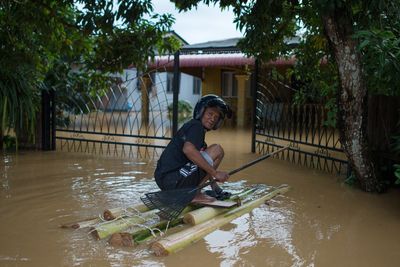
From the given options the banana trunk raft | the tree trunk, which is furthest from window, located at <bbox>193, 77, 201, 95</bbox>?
the banana trunk raft

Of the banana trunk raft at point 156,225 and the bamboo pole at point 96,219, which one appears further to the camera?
the bamboo pole at point 96,219

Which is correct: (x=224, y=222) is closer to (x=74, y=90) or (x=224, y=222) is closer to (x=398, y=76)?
(x=398, y=76)

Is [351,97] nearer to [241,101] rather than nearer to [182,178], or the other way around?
[182,178]

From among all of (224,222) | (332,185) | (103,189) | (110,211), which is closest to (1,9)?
(103,189)

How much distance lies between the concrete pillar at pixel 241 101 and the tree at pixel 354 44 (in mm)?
8997

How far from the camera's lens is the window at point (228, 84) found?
19.0 m

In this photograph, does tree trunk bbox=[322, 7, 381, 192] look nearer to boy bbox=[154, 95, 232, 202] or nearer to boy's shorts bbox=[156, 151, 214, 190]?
boy bbox=[154, 95, 232, 202]

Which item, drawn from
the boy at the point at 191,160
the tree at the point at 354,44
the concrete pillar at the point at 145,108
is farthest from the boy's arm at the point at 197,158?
the concrete pillar at the point at 145,108

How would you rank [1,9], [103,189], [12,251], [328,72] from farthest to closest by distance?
[328,72] < [1,9] < [103,189] < [12,251]

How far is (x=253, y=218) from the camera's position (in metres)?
4.79

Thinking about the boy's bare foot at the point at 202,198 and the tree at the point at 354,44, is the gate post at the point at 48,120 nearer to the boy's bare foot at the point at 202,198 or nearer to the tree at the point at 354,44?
the tree at the point at 354,44

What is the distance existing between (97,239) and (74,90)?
24.4 feet

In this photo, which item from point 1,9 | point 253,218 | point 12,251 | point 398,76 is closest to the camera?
point 12,251

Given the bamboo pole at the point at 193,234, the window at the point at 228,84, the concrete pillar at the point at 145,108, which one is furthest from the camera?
the window at the point at 228,84
